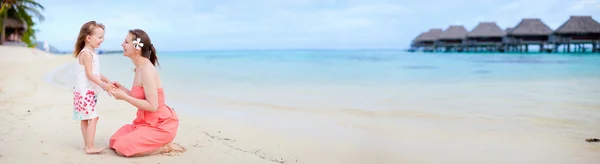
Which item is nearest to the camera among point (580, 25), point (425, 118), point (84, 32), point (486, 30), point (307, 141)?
point (84, 32)

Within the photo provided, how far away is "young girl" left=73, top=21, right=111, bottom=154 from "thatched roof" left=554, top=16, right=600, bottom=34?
41923 millimetres

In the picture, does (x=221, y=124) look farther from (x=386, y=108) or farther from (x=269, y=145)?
(x=386, y=108)

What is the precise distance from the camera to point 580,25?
3825 centimetres

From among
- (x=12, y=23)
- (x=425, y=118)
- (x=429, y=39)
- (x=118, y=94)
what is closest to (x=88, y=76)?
(x=118, y=94)

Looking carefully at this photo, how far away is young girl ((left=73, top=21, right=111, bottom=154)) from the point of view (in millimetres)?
3166

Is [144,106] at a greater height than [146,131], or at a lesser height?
greater

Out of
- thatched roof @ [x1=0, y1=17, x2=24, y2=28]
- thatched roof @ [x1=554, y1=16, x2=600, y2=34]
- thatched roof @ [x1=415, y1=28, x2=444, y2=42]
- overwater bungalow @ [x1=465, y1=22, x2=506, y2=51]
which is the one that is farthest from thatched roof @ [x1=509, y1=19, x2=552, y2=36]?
thatched roof @ [x1=0, y1=17, x2=24, y2=28]

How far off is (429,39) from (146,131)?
60.7m

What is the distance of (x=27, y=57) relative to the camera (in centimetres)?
2273

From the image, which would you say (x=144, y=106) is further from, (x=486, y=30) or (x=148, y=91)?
(x=486, y=30)

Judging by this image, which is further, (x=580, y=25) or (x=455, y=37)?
(x=455, y=37)

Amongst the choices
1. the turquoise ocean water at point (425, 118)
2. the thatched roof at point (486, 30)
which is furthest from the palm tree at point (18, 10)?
the thatched roof at point (486, 30)

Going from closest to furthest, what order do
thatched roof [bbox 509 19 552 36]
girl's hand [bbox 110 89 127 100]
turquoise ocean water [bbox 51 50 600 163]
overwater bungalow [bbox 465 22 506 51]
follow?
girl's hand [bbox 110 89 127 100]
turquoise ocean water [bbox 51 50 600 163]
thatched roof [bbox 509 19 552 36]
overwater bungalow [bbox 465 22 506 51]

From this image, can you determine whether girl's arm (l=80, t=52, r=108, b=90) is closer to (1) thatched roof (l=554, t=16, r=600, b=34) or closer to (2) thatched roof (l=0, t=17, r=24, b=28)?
(2) thatched roof (l=0, t=17, r=24, b=28)
